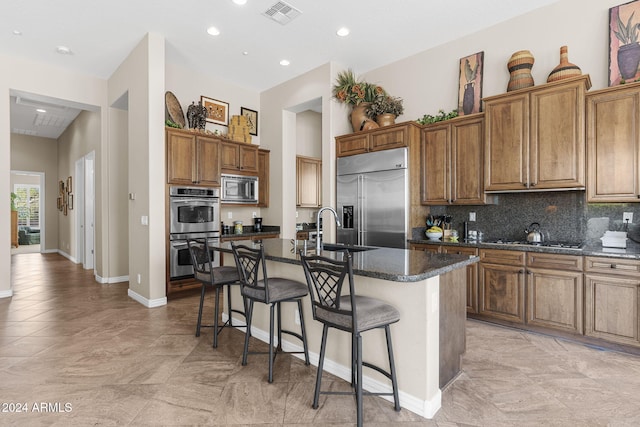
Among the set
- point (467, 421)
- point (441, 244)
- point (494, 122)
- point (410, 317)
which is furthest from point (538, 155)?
point (467, 421)

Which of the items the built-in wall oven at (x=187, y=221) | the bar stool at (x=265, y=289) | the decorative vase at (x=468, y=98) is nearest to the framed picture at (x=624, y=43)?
the decorative vase at (x=468, y=98)

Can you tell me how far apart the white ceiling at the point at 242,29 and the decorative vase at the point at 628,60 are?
3.00ft

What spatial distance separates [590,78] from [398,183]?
7.10 feet

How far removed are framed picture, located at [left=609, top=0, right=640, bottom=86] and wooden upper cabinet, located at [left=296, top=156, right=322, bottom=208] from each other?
4.36 m

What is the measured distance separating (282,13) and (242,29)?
64 centimetres

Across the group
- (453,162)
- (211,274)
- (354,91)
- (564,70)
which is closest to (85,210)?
(211,274)

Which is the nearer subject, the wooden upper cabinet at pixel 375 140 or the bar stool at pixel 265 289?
the bar stool at pixel 265 289

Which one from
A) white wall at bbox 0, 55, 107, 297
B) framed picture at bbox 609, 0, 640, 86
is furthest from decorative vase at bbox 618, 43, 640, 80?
white wall at bbox 0, 55, 107, 297

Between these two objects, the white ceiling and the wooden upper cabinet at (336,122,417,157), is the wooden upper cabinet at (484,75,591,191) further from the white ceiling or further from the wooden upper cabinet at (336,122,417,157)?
the white ceiling

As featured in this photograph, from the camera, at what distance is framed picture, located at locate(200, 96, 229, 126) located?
5.61 meters

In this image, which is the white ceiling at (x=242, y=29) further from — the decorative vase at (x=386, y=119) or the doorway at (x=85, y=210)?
the doorway at (x=85, y=210)

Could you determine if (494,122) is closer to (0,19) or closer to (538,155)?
(538,155)

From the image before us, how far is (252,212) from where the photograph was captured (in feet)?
20.4

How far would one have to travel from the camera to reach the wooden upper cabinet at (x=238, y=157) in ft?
17.7
